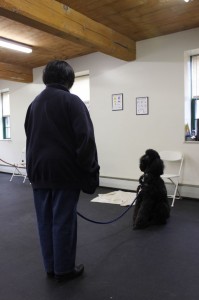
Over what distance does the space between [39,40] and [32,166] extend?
127 inches

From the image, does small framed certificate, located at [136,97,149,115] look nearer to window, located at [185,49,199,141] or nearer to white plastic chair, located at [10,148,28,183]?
window, located at [185,49,199,141]

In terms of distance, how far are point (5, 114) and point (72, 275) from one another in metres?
6.37

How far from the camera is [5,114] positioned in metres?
→ 7.52

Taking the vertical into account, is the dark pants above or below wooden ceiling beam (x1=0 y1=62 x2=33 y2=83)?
below

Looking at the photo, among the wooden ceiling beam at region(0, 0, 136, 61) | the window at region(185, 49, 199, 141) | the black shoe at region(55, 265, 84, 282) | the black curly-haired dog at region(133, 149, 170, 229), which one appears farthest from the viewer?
the window at region(185, 49, 199, 141)

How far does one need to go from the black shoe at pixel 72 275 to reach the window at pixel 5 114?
20.3 feet

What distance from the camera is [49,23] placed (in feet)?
9.39

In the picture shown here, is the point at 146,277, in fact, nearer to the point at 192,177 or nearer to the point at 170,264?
the point at 170,264

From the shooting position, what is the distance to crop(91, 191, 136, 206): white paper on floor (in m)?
4.03

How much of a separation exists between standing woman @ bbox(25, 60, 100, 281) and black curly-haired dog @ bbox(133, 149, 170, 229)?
1.22 meters

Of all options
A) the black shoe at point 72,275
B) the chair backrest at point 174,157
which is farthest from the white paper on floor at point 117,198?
the black shoe at point 72,275

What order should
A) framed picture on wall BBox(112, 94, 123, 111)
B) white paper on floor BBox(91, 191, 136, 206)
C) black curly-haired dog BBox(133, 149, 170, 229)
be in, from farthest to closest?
framed picture on wall BBox(112, 94, 123, 111)
white paper on floor BBox(91, 191, 136, 206)
black curly-haired dog BBox(133, 149, 170, 229)

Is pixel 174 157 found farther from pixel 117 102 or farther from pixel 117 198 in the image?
pixel 117 102

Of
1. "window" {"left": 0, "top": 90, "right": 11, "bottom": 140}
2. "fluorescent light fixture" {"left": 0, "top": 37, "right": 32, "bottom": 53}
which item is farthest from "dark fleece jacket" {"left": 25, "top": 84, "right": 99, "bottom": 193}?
"window" {"left": 0, "top": 90, "right": 11, "bottom": 140}
